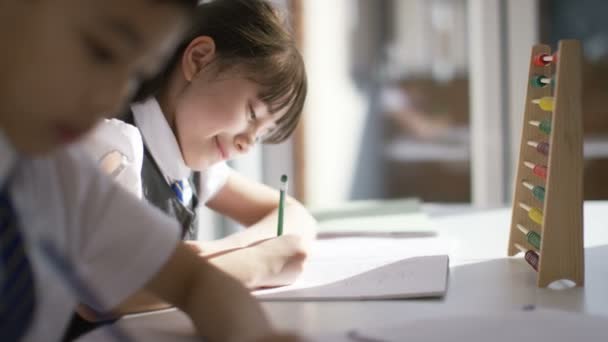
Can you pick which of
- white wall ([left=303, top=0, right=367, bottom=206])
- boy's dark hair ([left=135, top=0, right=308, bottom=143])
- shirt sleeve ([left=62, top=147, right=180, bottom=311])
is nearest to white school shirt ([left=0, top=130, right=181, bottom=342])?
shirt sleeve ([left=62, top=147, right=180, bottom=311])

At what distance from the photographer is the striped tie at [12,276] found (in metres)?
0.55

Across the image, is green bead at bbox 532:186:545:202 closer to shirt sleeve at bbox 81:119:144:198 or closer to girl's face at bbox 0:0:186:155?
shirt sleeve at bbox 81:119:144:198

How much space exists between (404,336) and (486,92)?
208cm

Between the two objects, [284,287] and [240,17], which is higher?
[240,17]

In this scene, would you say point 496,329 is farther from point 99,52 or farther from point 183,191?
point 183,191

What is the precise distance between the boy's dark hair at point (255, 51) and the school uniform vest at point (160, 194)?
10cm

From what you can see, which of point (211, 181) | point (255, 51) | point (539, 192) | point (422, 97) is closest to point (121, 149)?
point (255, 51)

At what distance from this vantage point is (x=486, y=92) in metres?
2.63

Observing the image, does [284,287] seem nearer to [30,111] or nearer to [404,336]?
[404,336]

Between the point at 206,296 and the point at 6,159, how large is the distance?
22cm

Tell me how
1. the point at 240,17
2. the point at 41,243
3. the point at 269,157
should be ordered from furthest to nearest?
1. the point at 269,157
2. the point at 240,17
3. the point at 41,243

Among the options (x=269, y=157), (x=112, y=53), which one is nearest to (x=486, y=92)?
(x=269, y=157)

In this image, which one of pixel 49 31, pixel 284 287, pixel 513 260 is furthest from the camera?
pixel 513 260

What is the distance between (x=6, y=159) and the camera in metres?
0.54
